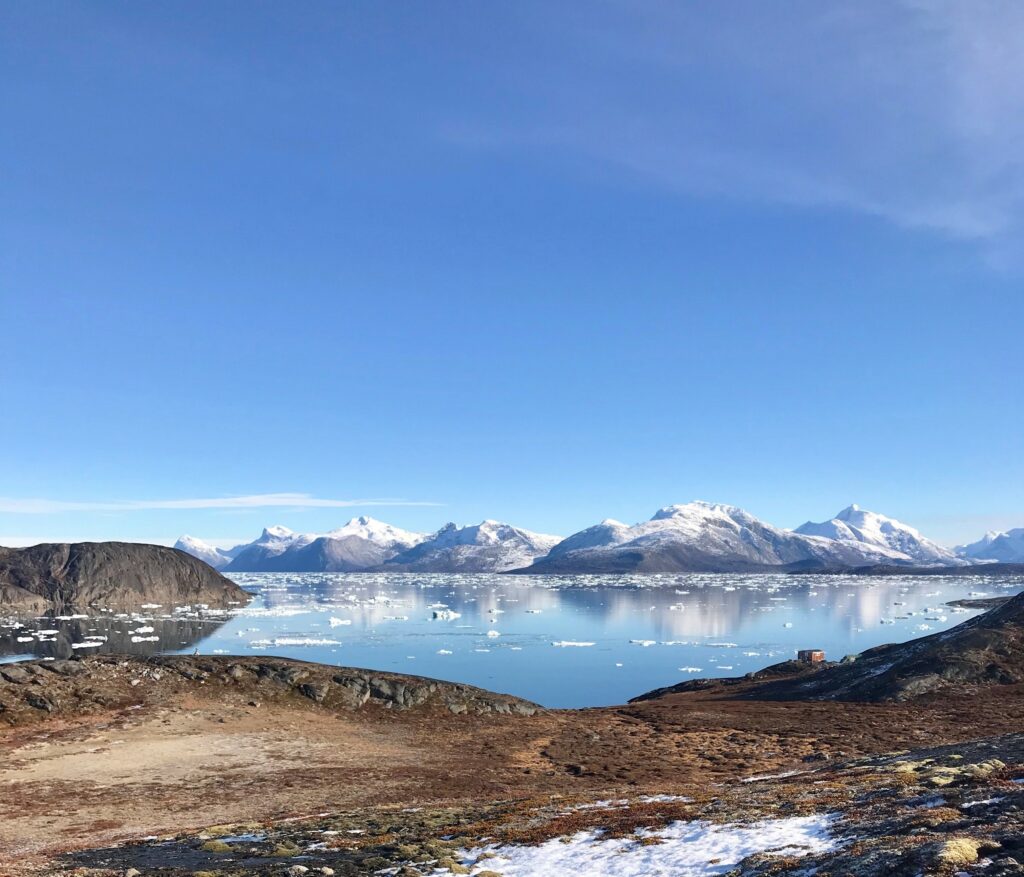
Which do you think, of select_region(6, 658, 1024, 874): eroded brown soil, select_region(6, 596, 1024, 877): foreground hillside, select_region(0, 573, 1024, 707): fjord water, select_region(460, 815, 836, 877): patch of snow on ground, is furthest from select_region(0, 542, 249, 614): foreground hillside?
select_region(460, 815, 836, 877): patch of snow on ground

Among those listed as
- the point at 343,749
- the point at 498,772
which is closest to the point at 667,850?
the point at 498,772

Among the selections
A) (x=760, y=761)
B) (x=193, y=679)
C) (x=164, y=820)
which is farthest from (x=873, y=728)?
(x=193, y=679)

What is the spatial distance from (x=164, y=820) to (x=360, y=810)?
6779mm

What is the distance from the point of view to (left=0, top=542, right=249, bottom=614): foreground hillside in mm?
172250

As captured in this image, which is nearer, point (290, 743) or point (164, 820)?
point (164, 820)

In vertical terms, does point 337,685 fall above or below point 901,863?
below

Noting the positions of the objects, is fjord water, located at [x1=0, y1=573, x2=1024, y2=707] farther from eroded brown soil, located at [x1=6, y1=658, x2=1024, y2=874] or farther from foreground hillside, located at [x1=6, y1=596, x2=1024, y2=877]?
eroded brown soil, located at [x1=6, y1=658, x2=1024, y2=874]

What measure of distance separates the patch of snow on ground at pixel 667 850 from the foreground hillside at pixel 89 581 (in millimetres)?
177202

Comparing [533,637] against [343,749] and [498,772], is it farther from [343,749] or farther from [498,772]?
[498,772]

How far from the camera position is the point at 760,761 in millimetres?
35375

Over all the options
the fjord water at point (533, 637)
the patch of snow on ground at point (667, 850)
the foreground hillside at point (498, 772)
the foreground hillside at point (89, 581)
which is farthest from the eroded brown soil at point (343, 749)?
the foreground hillside at point (89, 581)

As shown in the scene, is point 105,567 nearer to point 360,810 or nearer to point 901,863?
point 360,810

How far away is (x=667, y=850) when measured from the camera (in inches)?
646

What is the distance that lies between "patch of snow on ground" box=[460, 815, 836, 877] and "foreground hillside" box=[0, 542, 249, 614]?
581 feet
